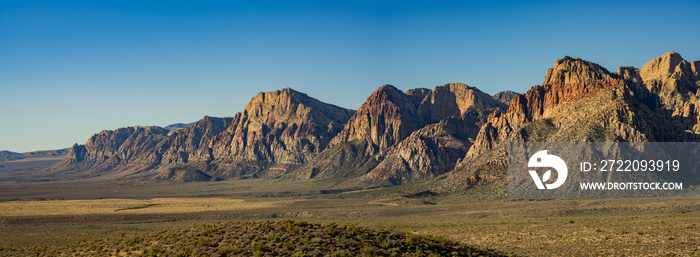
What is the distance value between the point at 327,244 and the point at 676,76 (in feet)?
651

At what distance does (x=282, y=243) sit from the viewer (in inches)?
1682

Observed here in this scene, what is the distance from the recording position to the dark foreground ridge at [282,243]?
42.0 metres

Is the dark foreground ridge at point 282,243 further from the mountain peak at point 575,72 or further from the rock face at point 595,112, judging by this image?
the mountain peak at point 575,72

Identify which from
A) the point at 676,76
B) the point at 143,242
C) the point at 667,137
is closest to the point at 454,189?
the point at 667,137

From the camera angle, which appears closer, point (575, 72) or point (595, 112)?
point (595, 112)

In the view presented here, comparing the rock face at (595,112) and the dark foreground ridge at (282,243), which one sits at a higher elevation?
the rock face at (595,112)

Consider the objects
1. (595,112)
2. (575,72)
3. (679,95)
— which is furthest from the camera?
(575,72)

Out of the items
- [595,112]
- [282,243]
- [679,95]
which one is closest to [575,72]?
[595,112]

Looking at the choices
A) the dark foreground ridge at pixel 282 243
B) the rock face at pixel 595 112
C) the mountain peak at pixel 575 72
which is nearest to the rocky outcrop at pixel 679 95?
the rock face at pixel 595 112

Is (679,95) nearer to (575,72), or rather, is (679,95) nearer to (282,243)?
(575,72)

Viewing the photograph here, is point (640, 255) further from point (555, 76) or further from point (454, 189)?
point (555, 76)

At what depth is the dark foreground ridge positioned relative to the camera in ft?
138

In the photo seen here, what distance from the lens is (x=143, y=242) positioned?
51.5 meters

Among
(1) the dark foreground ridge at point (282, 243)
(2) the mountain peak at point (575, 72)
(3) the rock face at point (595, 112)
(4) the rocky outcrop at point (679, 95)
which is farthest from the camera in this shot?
(2) the mountain peak at point (575, 72)
